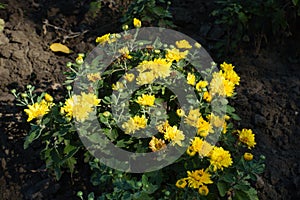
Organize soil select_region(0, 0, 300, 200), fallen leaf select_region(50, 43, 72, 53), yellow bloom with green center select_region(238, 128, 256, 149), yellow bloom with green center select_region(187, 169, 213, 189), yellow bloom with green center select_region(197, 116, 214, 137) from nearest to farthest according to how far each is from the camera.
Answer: yellow bloom with green center select_region(187, 169, 213, 189) < yellow bloom with green center select_region(197, 116, 214, 137) < yellow bloom with green center select_region(238, 128, 256, 149) < soil select_region(0, 0, 300, 200) < fallen leaf select_region(50, 43, 72, 53)

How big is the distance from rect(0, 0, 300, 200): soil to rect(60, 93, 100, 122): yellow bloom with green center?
0.55 metres

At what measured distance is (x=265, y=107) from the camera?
2.94 metres

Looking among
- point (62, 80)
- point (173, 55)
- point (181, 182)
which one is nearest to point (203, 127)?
point (181, 182)

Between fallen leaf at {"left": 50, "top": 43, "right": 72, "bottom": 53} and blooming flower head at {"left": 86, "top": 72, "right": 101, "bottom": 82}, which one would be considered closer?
blooming flower head at {"left": 86, "top": 72, "right": 101, "bottom": 82}

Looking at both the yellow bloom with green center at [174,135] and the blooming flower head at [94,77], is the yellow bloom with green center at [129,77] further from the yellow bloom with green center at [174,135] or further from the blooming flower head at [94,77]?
the yellow bloom with green center at [174,135]

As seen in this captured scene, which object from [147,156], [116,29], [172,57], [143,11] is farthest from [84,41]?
[147,156]

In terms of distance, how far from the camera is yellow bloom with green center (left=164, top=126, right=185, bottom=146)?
2.04 m

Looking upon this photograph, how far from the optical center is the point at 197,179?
200 centimetres

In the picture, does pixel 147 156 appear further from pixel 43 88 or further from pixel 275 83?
pixel 275 83

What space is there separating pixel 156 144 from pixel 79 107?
0.39m

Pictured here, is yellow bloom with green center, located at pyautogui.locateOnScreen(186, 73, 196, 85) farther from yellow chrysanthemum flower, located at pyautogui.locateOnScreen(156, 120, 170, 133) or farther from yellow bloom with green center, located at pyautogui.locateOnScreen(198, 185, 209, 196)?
yellow bloom with green center, located at pyautogui.locateOnScreen(198, 185, 209, 196)

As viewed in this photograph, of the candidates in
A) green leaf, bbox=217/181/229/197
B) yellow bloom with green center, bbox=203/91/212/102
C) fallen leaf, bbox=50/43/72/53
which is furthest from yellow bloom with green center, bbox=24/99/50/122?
fallen leaf, bbox=50/43/72/53

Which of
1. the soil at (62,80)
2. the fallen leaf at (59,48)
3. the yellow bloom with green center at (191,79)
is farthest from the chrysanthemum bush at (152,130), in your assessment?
the fallen leaf at (59,48)

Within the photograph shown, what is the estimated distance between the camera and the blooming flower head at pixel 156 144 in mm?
2062
